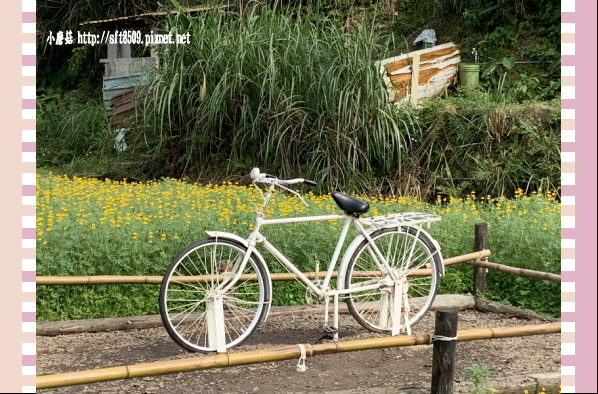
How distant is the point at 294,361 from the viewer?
16.4 ft

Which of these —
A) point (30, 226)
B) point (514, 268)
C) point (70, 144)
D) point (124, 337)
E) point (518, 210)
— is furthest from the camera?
point (70, 144)

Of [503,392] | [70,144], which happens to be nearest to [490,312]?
[503,392]

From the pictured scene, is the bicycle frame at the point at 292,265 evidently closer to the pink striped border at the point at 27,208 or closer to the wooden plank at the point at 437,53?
the pink striped border at the point at 27,208

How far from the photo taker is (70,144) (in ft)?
43.0

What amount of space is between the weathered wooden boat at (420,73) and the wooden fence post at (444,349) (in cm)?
631

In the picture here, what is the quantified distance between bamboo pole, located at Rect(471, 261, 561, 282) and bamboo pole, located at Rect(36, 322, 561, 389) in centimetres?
169

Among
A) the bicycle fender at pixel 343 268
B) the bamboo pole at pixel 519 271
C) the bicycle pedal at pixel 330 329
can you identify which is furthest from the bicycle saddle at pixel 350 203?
the bamboo pole at pixel 519 271

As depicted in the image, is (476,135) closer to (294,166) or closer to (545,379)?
(294,166)

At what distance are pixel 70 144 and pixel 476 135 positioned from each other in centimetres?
663

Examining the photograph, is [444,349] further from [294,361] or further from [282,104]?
[282,104]

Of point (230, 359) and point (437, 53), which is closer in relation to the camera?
point (230, 359)

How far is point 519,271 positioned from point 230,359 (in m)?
3.24

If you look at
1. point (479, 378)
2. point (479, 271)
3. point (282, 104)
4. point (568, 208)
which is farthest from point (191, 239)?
point (568, 208)

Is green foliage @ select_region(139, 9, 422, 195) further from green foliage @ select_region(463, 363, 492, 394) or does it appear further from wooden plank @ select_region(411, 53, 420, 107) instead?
green foliage @ select_region(463, 363, 492, 394)
